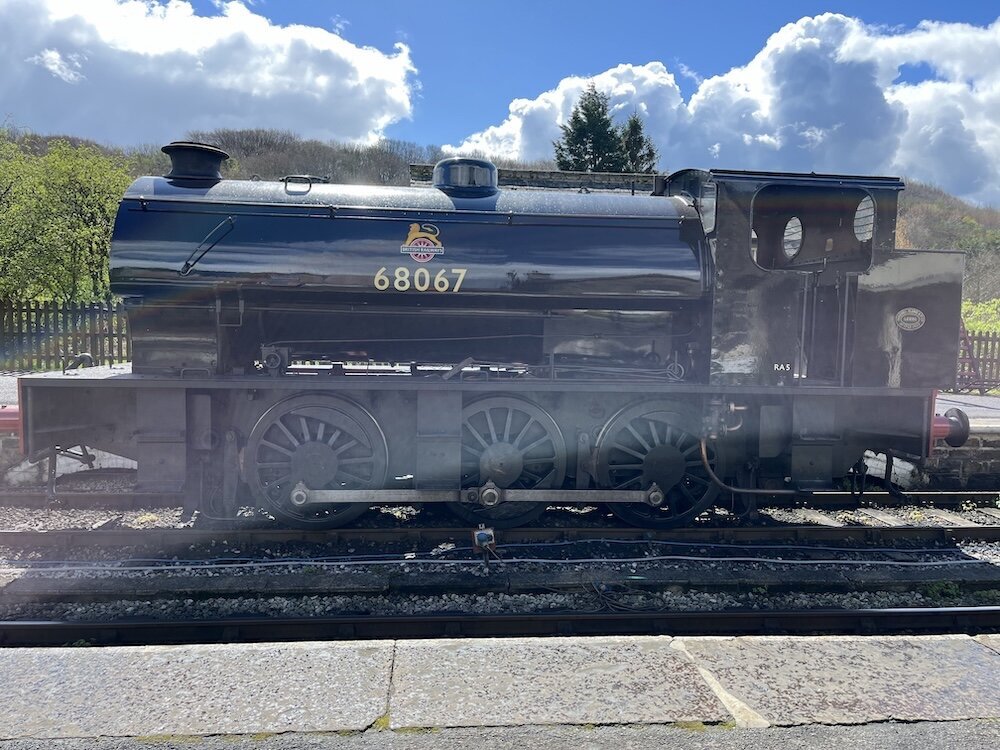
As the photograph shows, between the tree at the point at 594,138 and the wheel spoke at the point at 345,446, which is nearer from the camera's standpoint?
the wheel spoke at the point at 345,446

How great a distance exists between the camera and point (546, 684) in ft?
10.9

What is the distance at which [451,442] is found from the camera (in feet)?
19.1

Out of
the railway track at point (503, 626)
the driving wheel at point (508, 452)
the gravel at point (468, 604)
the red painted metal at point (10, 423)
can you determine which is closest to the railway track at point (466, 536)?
the driving wheel at point (508, 452)

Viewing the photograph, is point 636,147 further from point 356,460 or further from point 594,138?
point 356,460

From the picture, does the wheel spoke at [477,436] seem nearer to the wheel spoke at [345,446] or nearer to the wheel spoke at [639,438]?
the wheel spoke at [345,446]

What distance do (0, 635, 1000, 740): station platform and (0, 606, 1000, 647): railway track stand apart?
62 centimetres

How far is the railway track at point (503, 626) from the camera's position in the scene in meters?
4.16

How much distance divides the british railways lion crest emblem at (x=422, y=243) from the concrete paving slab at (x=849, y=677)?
362cm

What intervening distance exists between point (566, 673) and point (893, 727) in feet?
4.99

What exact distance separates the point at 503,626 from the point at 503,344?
2.64 meters

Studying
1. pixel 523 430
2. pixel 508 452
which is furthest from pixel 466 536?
pixel 523 430

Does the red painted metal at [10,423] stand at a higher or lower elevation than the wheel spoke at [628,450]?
higher

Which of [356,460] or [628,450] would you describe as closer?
[356,460]

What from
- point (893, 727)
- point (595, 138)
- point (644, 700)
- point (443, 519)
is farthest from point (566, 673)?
point (595, 138)
